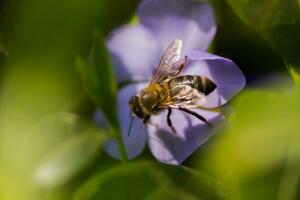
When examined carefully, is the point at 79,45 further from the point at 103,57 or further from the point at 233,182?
the point at 233,182

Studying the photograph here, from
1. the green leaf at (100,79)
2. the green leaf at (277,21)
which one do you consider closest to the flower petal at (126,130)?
the green leaf at (100,79)

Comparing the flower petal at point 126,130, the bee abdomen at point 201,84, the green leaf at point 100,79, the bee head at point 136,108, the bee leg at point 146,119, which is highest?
the green leaf at point 100,79

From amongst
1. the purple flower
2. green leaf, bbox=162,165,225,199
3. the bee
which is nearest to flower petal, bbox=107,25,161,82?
the purple flower

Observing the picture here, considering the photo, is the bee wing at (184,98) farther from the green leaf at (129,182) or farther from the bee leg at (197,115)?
the green leaf at (129,182)

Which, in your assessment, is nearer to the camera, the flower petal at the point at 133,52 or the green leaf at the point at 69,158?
the green leaf at the point at 69,158

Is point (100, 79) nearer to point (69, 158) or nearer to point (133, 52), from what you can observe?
point (69, 158)

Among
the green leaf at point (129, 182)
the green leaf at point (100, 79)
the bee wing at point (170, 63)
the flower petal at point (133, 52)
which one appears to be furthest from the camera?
the flower petal at point (133, 52)

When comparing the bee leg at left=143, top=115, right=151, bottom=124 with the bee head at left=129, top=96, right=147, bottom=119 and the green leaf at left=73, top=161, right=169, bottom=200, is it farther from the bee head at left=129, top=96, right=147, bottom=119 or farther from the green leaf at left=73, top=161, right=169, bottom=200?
the green leaf at left=73, top=161, right=169, bottom=200

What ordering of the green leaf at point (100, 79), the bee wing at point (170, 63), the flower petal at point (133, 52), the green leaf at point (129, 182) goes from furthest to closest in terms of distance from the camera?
the flower petal at point (133, 52), the bee wing at point (170, 63), the green leaf at point (100, 79), the green leaf at point (129, 182)
